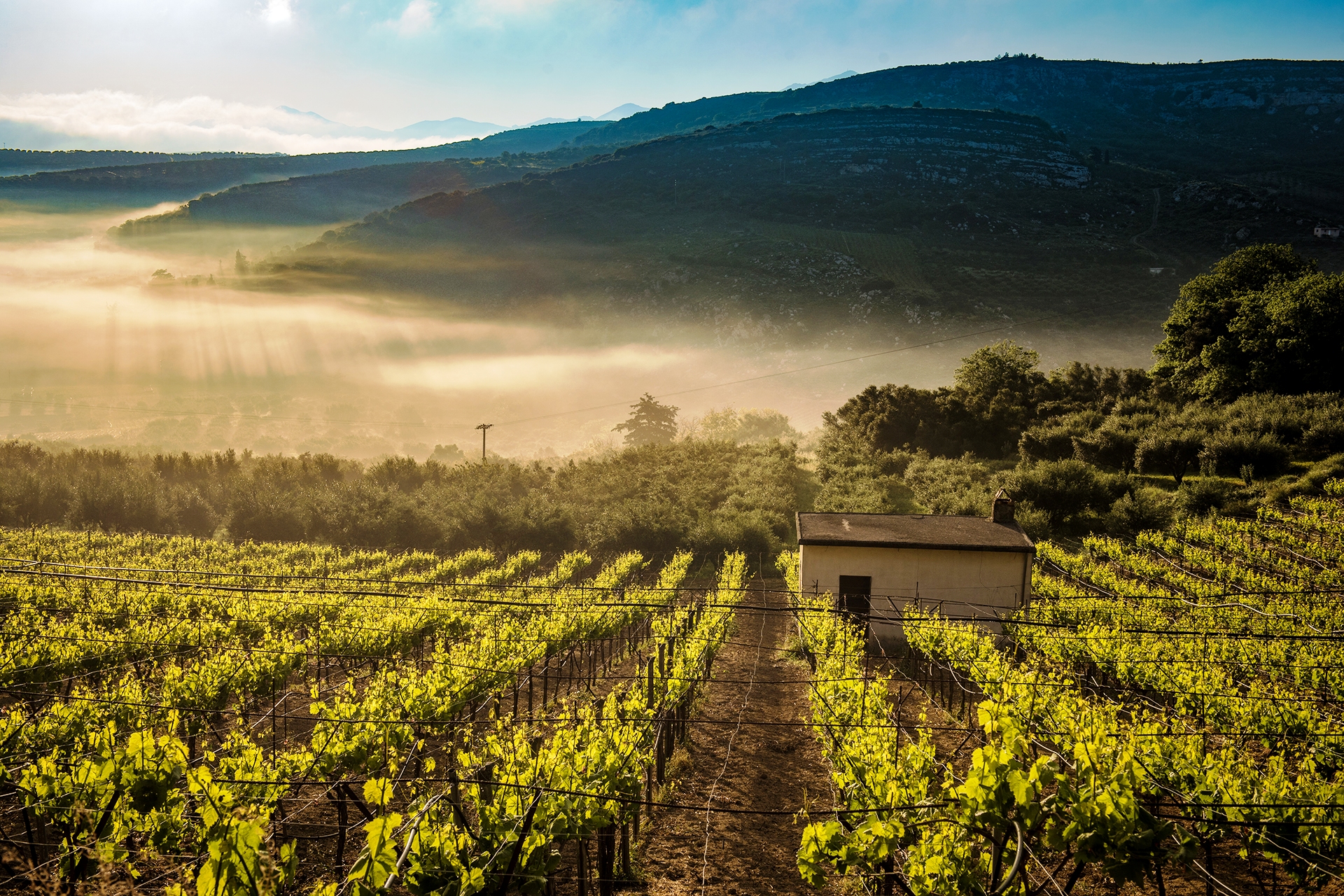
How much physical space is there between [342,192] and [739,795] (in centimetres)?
12938

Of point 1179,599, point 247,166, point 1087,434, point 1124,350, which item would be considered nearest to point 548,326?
point 247,166

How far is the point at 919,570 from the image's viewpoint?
20125 millimetres

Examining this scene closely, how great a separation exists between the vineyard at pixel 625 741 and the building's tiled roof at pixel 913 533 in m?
1.93

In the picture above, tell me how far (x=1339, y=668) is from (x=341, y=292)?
114 m

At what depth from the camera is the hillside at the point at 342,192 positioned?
101375 mm

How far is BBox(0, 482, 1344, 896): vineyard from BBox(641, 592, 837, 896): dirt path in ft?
0.41

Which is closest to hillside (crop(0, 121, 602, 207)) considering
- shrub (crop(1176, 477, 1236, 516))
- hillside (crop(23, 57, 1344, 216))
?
hillside (crop(23, 57, 1344, 216))

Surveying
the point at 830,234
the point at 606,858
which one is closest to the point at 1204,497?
the point at 606,858

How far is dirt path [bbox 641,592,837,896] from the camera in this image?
784 cm

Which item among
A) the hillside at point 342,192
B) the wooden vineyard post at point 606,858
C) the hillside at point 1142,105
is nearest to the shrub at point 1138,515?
the wooden vineyard post at point 606,858

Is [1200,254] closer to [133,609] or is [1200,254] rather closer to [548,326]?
[548,326]

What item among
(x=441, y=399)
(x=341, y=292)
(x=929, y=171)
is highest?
(x=929, y=171)

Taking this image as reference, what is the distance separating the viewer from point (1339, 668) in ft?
35.1

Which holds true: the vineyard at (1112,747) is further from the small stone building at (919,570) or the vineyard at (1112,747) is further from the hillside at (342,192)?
the hillside at (342,192)
